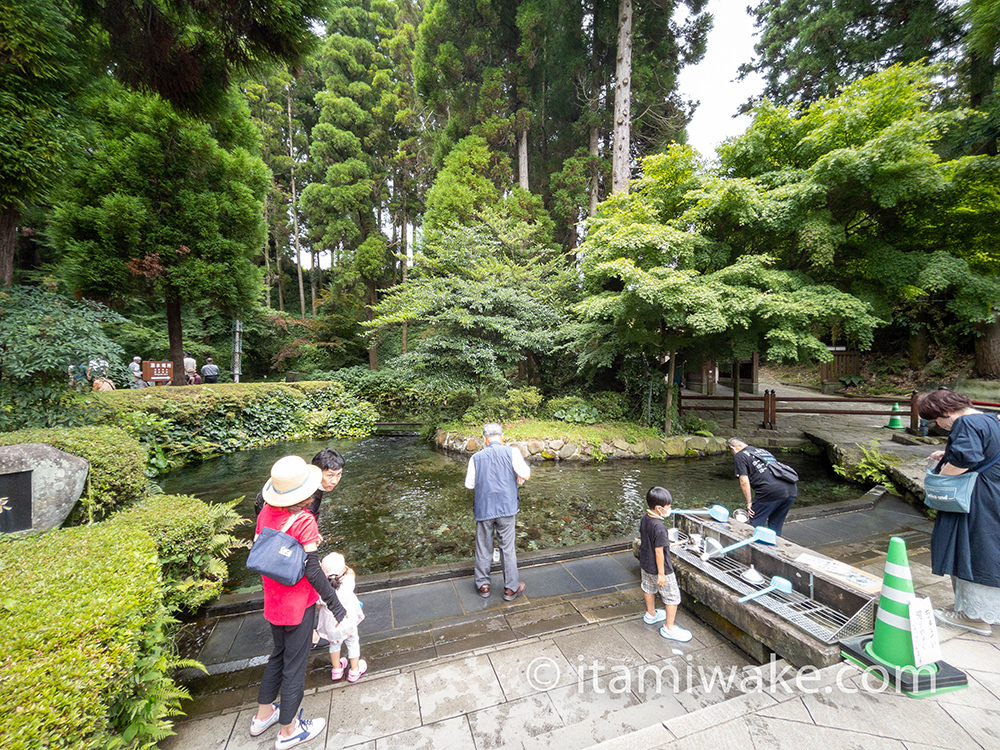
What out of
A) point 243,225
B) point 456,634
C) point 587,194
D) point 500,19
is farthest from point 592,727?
point 500,19

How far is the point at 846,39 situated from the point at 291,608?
71.6ft

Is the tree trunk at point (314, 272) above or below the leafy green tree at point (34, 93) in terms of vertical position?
above

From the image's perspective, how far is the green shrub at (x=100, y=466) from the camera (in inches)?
130

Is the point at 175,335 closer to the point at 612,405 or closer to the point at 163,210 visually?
the point at 163,210

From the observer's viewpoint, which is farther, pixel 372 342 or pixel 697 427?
pixel 372 342

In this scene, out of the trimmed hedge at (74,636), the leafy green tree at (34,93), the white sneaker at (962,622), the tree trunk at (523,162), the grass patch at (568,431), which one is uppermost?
the tree trunk at (523,162)

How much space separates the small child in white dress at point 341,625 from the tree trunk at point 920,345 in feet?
73.2

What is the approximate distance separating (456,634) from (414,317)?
26.1ft

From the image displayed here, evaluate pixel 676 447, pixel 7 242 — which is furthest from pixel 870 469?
pixel 7 242

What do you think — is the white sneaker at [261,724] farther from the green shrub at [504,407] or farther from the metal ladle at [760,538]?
the green shrub at [504,407]

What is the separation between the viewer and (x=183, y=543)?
3.05m

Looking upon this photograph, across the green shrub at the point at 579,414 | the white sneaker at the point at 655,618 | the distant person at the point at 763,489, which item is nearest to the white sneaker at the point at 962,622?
the distant person at the point at 763,489

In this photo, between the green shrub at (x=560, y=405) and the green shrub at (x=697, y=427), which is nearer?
the green shrub at (x=697, y=427)

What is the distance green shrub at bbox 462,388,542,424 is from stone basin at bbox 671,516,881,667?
723cm
